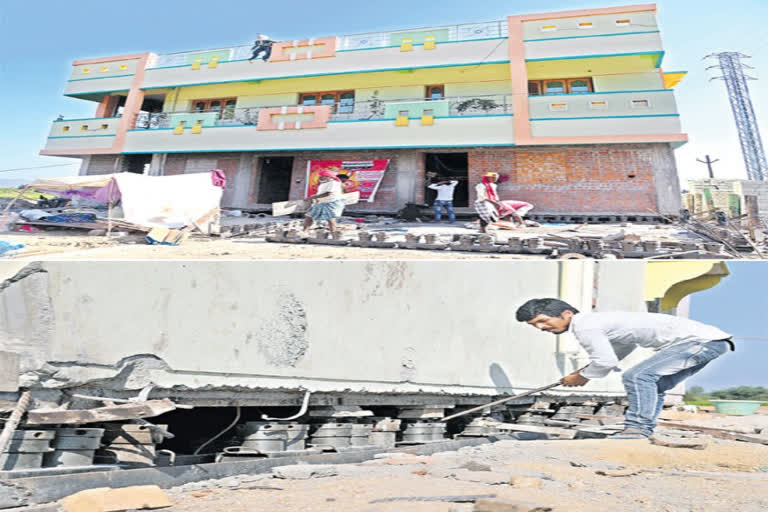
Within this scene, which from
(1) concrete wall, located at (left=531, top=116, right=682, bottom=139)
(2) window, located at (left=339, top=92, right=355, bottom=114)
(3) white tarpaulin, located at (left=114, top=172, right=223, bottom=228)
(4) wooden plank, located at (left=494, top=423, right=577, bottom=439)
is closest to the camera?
(4) wooden plank, located at (left=494, top=423, right=577, bottom=439)

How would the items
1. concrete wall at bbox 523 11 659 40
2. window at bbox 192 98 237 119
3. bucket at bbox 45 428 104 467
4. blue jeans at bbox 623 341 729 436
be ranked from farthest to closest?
window at bbox 192 98 237 119 → concrete wall at bbox 523 11 659 40 → blue jeans at bbox 623 341 729 436 → bucket at bbox 45 428 104 467

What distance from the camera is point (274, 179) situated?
14344 mm

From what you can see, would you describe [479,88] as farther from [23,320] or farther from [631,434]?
[23,320]

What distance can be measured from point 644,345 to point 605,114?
8.55 meters

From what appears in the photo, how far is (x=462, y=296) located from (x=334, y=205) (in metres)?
4.13

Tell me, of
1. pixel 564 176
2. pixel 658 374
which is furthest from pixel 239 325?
pixel 564 176

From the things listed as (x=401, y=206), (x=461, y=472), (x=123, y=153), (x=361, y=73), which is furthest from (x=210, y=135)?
(x=461, y=472)

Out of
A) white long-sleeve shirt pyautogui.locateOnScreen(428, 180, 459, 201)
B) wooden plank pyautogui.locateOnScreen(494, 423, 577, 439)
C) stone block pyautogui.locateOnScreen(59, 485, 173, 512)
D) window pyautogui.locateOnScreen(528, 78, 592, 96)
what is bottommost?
stone block pyautogui.locateOnScreen(59, 485, 173, 512)

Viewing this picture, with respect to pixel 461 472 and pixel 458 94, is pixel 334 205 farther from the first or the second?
pixel 458 94

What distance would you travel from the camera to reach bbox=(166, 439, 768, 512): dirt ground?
2.00 m

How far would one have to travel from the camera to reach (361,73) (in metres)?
13.0

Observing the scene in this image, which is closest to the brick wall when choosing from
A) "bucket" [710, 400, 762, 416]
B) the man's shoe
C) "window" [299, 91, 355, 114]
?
"window" [299, 91, 355, 114]

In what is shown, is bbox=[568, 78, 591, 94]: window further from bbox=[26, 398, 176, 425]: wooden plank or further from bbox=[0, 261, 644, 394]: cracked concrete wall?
bbox=[26, 398, 176, 425]: wooden plank

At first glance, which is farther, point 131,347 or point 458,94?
point 458,94
